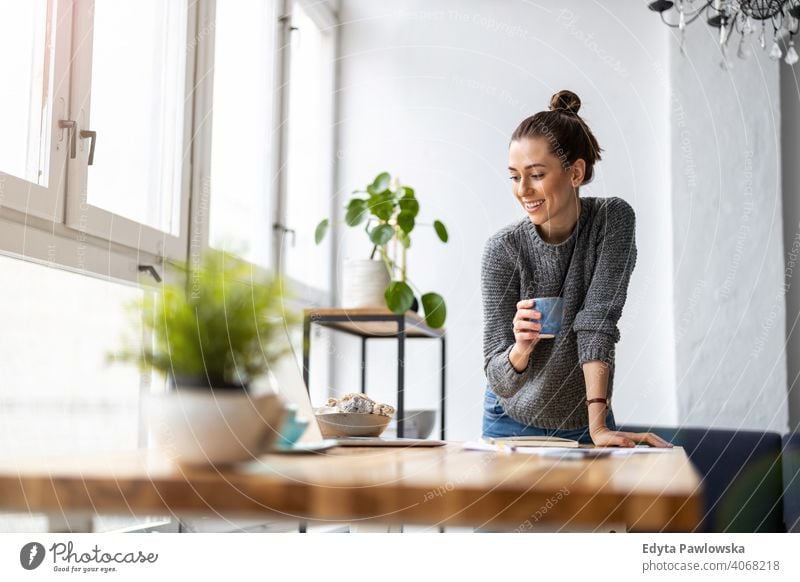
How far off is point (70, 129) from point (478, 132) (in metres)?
0.44

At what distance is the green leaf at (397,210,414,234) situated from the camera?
1.55 metres

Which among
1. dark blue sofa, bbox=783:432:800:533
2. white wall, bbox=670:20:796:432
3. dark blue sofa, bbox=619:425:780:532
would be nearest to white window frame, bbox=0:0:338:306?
dark blue sofa, bbox=783:432:800:533

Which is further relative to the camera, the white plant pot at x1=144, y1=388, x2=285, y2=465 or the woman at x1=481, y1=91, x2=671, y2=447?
the woman at x1=481, y1=91, x2=671, y2=447

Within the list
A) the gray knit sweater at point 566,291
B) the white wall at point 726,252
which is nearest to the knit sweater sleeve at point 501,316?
the gray knit sweater at point 566,291

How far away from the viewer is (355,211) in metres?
1.54

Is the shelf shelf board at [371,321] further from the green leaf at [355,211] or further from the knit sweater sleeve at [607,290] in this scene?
the knit sweater sleeve at [607,290]

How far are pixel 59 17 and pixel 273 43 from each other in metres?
0.38

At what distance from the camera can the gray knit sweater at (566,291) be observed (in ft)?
2.29

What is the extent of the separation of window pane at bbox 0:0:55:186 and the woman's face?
461mm

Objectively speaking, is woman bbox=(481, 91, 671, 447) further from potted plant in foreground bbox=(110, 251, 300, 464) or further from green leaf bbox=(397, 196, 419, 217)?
green leaf bbox=(397, 196, 419, 217)

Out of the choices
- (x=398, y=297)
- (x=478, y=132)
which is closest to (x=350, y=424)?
(x=478, y=132)

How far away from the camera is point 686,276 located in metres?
1.74
